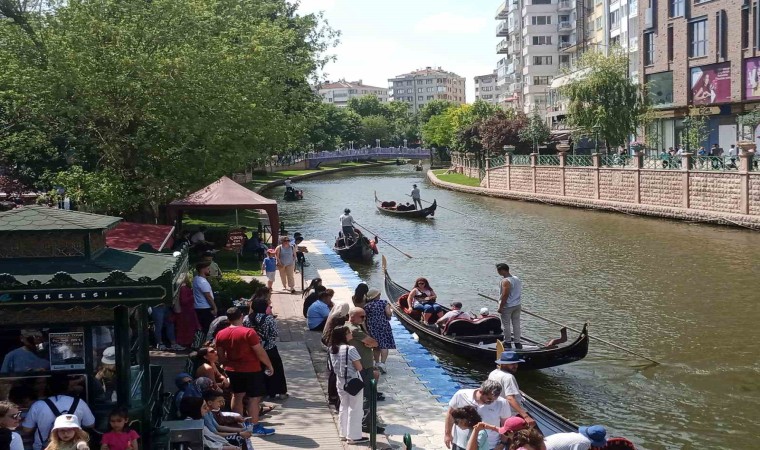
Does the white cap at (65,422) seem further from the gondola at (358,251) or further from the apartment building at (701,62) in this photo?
the apartment building at (701,62)

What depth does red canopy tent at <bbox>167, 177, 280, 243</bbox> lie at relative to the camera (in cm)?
2623

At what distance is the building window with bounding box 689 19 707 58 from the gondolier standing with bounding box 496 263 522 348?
43.0 meters

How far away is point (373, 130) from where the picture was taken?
14625 cm

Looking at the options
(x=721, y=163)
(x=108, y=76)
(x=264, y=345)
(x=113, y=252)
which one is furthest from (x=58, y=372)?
(x=721, y=163)

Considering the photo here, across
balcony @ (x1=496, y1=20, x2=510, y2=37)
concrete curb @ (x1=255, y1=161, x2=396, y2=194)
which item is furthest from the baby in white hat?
balcony @ (x1=496, y1=20, x2=510, y2=37)

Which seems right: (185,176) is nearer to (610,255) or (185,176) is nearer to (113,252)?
(113,252)

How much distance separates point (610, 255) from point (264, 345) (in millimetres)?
22533

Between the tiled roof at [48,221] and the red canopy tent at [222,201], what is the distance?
16.7 meters

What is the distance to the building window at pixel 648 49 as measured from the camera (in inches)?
2314

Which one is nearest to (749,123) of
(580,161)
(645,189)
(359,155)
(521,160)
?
(645,189)

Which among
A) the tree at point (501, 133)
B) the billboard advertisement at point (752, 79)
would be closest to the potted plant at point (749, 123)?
the billboard advertisement at point (752, 79)

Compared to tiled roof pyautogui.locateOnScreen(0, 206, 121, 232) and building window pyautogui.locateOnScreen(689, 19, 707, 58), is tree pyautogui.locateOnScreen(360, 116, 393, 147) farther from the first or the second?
tiled roof pyautogui.locateOnScreen(0, 206, 121, 232)

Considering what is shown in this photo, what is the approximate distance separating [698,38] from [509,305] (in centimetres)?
4410

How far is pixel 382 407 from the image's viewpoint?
12.8 meters
